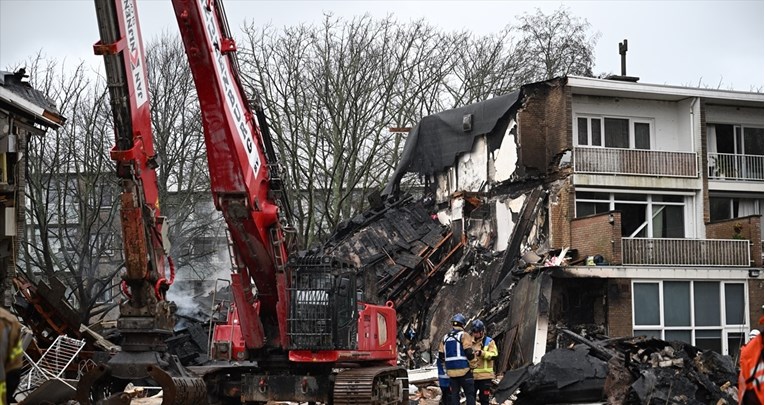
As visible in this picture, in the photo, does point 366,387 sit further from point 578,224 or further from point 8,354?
point 578,224

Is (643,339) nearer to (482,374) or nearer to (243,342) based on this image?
(482,374)

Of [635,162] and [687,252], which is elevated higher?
[635,162]

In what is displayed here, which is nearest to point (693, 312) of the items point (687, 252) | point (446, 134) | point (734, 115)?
point (687, 252)

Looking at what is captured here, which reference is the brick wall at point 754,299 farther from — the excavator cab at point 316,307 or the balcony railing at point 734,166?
the excavator cab at point 316,307

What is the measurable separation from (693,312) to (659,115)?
22.0 ft

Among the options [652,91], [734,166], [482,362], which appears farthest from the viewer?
[734,166]

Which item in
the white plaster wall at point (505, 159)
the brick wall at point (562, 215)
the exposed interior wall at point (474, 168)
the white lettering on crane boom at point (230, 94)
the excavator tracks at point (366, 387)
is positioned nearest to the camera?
the white lettering on crane boom at point (230, 94)

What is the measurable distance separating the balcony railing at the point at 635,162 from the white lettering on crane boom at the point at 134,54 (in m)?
20.4

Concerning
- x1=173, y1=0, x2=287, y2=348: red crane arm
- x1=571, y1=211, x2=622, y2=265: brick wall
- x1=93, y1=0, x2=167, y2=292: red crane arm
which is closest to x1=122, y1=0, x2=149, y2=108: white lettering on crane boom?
x1=93, y1=0, x2=167, y2=292: red crane arm

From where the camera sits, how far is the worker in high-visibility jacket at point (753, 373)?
9797 millimetres

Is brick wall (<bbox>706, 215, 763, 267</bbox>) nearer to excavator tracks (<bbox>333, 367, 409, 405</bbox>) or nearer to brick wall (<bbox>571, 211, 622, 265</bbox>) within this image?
brick wall (<bbox>571, 211, 622, 265</bbox>)

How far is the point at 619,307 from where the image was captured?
98.5 feet

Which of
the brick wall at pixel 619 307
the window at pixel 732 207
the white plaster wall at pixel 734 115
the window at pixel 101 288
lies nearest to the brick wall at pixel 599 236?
the brick wall at pixel 619 307

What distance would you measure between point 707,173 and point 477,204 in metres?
7.17
